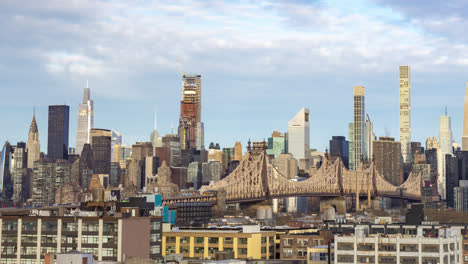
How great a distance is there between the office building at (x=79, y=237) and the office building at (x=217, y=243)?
63.2 ft

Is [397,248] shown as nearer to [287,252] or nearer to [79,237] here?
[287,252]

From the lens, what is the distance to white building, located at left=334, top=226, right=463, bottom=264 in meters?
106

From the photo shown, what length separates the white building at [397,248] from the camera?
106438 millimetres

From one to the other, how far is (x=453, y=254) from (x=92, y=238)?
130 feet

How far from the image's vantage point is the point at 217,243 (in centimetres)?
13650

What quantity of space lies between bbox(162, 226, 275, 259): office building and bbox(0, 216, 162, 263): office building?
63.2 feet

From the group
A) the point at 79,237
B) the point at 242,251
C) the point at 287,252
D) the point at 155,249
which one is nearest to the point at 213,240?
the point at 242,251

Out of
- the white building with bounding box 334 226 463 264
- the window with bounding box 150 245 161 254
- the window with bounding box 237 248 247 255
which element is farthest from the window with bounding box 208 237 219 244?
the white building with bounding box 334 226 463 264

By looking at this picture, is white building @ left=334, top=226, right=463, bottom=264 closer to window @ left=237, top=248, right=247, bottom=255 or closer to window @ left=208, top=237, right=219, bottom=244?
window @ left=237, top=248, right=247, bottom=255

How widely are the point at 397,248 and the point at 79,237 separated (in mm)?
35145

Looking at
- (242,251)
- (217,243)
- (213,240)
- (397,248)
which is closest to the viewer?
(397,248)

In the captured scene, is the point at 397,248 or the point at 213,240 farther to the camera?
the point at 213,240

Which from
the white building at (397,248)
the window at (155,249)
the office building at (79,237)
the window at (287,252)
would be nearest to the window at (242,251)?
the window at (287,252)

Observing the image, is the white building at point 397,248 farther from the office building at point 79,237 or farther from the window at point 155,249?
the office building at point 79,237
